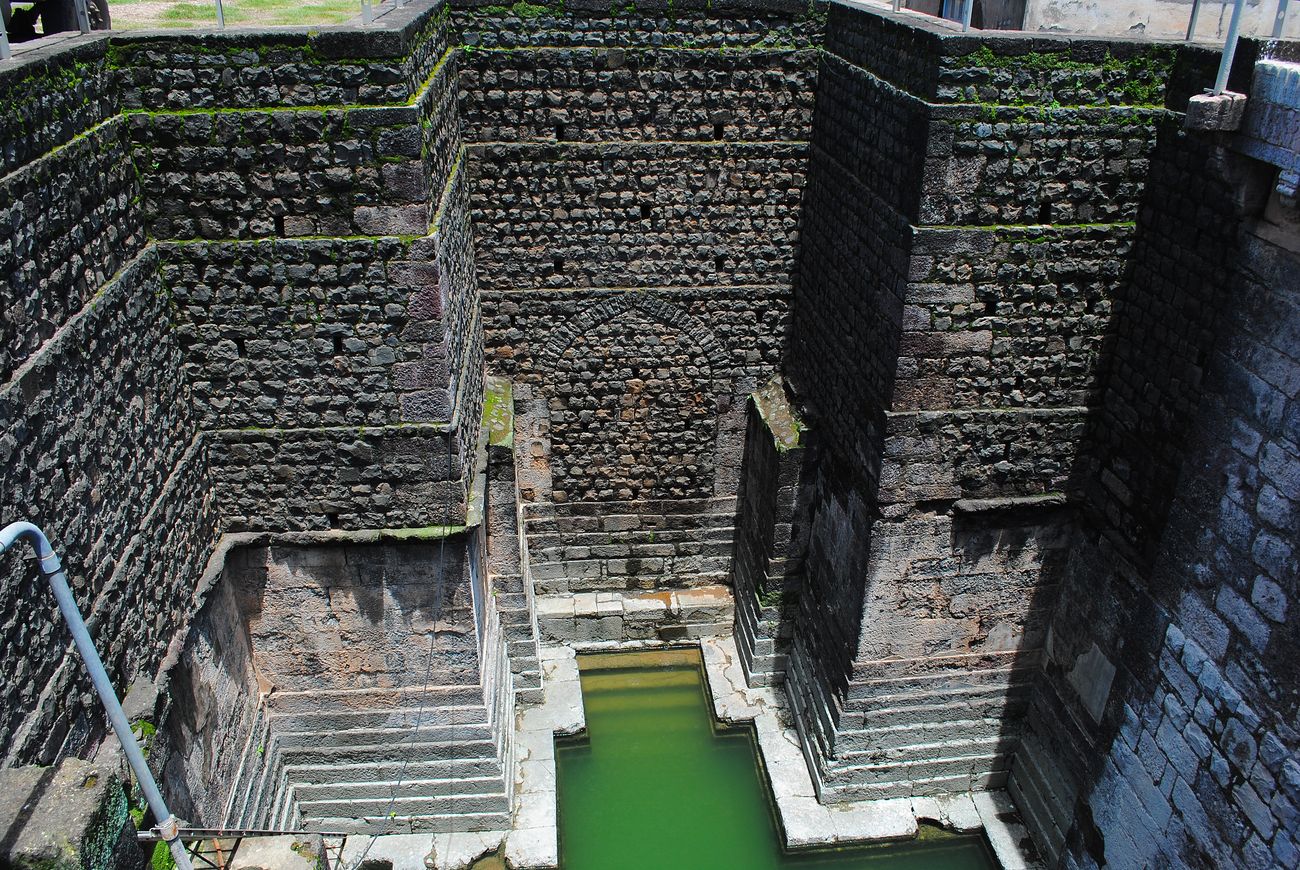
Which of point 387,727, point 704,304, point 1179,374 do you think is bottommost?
point 387,727

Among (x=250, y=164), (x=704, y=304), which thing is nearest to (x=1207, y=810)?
(x=704, y=304)

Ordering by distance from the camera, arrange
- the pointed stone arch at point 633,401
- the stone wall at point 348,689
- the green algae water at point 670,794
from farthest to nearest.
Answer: the pointed stone arch at point 633,401 < the green algae water at point 670,794 < the stone wall at point 348,689

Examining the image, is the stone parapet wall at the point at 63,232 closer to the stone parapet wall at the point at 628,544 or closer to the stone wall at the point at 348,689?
the stone wall at the point at 348,689

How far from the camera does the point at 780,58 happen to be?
7883mm

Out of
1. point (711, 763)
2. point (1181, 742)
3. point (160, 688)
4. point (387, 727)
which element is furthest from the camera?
point (711, 763)

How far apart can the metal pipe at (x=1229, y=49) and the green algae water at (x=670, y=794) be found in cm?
608

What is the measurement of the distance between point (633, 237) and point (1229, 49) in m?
4.76

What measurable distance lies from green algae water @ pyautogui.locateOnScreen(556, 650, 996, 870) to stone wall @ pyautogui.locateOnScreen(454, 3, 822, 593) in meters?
1.54

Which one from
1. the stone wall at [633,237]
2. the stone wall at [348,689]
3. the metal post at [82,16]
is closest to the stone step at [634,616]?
the stone wall at [633,237]

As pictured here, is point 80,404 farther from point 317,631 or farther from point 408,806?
point 408,806

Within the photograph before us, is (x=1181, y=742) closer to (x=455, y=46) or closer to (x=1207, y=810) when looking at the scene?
(x=1207, y=810)

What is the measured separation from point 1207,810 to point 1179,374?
2.68m

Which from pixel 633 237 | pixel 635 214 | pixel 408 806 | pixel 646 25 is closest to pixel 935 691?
pixel 408 806

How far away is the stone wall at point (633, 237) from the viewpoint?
306 inches
